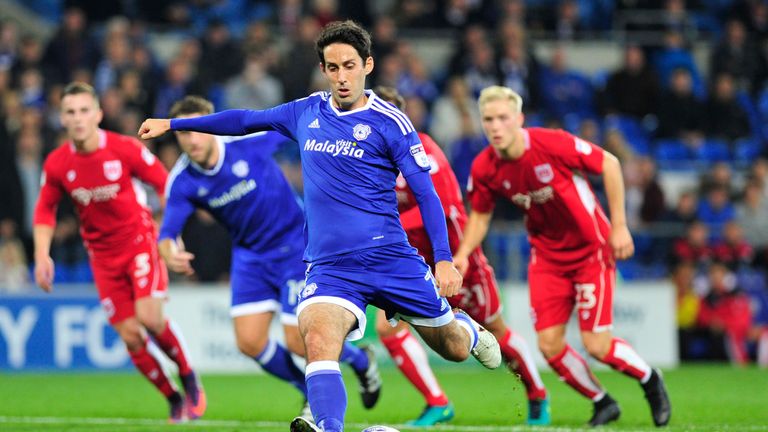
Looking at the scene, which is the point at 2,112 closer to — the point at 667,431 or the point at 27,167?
the point at 27,167

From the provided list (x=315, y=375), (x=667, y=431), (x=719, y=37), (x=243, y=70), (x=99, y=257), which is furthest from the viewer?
(x=719, y=37)

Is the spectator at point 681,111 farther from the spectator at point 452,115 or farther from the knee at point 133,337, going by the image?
the knee at point 133,337

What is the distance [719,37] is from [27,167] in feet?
42.1

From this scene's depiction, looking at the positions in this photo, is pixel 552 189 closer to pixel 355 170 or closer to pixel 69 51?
pixel 355 170

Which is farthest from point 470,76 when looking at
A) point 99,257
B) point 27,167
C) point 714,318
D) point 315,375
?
A: point 315,375

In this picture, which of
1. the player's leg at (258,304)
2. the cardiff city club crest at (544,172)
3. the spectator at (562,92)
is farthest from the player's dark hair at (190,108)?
the spectator at (562,92)

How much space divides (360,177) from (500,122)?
2.35 m

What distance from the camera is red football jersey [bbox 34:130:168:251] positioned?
34.7ft

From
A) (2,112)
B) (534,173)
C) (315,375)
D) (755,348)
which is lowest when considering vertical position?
(755,348)

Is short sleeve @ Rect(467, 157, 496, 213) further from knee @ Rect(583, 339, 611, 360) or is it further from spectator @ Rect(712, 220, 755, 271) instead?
spectator @ Rect(712, 220, 755, 271)

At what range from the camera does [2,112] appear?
57.2 ft

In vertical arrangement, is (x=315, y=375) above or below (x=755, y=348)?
above

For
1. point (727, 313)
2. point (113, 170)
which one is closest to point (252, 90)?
point (727, 313)

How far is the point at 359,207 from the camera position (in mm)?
7262
